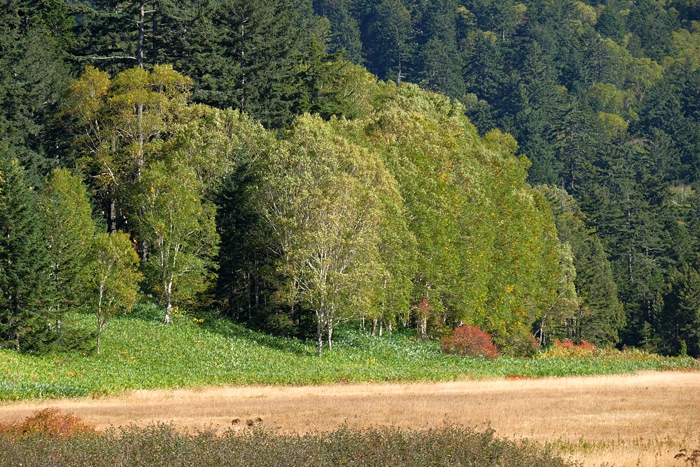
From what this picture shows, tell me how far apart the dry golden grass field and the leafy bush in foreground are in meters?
4.01

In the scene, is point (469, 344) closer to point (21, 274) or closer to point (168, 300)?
point (168, 300)

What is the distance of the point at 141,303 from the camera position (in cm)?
6406

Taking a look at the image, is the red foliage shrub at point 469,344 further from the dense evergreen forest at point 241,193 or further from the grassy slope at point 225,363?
the dense evergreen forest at point 241,193

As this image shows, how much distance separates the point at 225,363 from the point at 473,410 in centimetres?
2150

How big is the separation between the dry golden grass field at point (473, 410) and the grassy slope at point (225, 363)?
2713mm

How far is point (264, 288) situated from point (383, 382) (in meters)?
22.1

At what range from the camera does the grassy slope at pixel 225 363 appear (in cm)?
4241

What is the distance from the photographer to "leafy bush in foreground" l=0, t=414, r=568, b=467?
17.9 m

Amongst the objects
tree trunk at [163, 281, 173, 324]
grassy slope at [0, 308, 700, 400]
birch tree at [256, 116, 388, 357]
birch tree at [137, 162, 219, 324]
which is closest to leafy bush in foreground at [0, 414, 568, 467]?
grassy slope at [0, 308, 700, 400]

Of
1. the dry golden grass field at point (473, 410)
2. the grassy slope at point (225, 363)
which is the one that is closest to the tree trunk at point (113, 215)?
the grassy slope at point (225, 363)

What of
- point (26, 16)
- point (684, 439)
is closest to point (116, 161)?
point (26, 16)

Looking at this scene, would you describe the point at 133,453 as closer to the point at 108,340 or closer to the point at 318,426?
the point at 318,426

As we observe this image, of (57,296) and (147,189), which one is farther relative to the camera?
(147,189)

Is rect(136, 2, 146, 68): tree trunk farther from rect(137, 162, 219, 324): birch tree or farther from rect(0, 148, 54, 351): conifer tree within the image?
rect(0, 148, 54, 351): conifer tree
